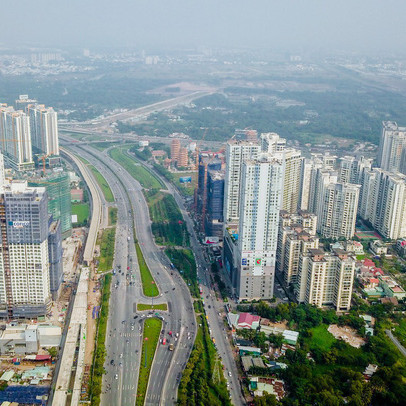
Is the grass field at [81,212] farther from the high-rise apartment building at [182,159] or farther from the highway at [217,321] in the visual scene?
the high-rise apartment building at [182,159]

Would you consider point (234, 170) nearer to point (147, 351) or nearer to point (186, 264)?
point (186, 264)

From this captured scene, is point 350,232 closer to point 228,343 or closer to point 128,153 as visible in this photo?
point 228,343

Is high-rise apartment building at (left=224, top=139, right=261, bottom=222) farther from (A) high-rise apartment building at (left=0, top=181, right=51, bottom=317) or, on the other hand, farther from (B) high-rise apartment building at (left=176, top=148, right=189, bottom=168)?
(B) high-rise apartment building at (left=176, top=148, right=189, bottom=168)

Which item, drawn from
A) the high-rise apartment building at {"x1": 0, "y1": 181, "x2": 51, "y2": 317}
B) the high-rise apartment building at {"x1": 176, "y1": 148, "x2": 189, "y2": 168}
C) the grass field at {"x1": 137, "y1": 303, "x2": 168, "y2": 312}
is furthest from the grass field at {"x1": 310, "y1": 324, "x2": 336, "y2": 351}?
the high-rise apartment building at {"x1": 176, "y1": 148, "x2": 189, "y2": 168}

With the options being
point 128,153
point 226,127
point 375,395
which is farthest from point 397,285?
point 226,127

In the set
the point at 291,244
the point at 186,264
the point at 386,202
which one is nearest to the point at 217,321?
the point at 291,244
